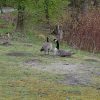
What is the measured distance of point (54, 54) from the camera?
18062 millimetres

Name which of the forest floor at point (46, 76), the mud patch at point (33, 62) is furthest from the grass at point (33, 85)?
the mud patch at point (33, 62)

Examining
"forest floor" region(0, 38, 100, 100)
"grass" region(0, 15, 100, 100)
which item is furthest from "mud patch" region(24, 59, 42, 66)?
"grass" region(0, 15, 100, 100)

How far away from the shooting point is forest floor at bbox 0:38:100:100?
1112 cm

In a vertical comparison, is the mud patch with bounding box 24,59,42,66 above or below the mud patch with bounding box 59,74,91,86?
below

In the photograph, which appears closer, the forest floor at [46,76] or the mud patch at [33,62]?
the forest floor at [46,76]

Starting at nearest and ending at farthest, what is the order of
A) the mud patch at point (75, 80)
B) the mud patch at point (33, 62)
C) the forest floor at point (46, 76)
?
the forest floor at point (46, 76), the mud patch at point (75, 80), the mud patch at point (33, 62)

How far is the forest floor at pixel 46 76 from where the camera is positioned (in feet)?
36.5

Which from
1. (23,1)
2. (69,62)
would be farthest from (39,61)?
(23,1)

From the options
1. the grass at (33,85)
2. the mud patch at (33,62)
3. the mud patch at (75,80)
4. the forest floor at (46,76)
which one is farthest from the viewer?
the mud patch at (33,62)

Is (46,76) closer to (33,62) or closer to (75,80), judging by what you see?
(75,80)

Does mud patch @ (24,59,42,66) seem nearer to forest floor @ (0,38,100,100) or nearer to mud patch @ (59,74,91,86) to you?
forest floor @ (0,38,100,100)

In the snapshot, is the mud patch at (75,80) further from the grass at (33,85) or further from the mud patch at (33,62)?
the mud patch at (33,62)

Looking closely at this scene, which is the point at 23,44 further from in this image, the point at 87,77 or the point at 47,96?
the point at 47,96

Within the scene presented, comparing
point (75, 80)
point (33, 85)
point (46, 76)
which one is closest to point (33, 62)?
point (46, 76)
